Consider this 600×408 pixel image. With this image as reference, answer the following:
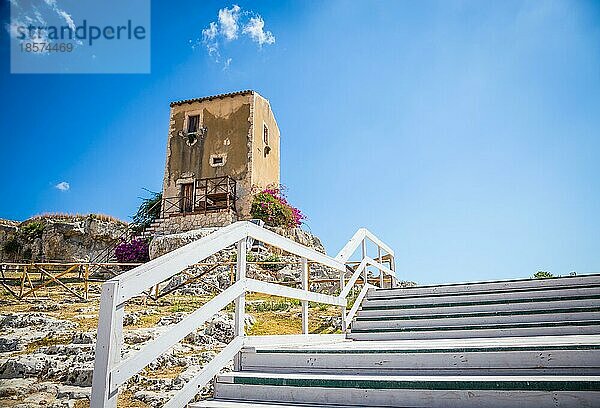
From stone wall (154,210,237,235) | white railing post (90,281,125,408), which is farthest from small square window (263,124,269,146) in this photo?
white railing post (90,281,125,408)

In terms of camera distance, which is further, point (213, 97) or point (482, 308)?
point (213, 97)

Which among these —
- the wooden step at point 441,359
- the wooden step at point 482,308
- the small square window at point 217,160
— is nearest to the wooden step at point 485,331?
the wooden step at point 482,308

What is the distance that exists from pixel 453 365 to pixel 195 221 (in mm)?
18203

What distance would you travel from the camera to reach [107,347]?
204 cm

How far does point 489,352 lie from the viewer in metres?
2.88

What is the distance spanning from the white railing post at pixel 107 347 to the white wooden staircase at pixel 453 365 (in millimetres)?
839

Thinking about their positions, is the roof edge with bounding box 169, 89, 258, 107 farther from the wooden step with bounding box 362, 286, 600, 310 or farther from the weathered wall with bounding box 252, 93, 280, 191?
the wooden step with bounding box 362, 286, 600, 310

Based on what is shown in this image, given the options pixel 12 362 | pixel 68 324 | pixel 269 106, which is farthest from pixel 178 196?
pixel 12 362

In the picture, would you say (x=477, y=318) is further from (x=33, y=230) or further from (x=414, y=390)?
(x=33, y=230)

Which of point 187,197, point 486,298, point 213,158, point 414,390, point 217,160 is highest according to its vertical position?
point 213,158

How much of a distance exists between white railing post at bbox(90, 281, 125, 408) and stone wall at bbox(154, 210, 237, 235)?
1743cm

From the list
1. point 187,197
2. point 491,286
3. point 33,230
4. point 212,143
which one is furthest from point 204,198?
point 491,286

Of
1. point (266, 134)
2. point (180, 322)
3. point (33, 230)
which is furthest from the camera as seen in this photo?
point (33, 230)

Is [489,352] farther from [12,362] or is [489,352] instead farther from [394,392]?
[12,362]
